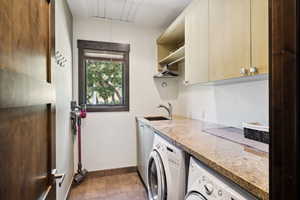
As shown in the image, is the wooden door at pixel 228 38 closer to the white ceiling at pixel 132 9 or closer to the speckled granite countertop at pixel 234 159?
the speckled granite countertop at pixel 234 159

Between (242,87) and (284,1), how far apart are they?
142 cm

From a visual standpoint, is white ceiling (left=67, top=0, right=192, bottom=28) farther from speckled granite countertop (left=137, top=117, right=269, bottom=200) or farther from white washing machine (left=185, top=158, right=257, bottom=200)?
white washing machine (left=185, top=158, right=257, bottom=200)

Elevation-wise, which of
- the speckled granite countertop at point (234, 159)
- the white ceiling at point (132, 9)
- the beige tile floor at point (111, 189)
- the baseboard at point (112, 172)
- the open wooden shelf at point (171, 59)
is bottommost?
the beige tile floor at point (111, 189)

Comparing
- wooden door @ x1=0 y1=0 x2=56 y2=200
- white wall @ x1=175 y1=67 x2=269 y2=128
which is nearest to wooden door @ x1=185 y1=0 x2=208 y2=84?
white wall @ x1=175 y1=67 x2=269 y2=128

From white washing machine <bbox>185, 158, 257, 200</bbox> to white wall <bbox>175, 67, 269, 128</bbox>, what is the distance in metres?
0.82

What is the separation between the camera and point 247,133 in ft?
4.18

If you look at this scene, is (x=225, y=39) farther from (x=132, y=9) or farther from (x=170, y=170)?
(x=132, y=9)

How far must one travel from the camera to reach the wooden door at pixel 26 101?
41cm

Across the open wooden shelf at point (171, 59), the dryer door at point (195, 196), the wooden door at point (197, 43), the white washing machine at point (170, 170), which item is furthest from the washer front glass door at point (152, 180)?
the open wooden shelf at point (171, 59)

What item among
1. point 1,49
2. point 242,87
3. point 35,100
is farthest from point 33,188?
point 242,87

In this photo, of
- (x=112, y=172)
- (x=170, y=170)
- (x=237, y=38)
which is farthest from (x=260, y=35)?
(x=112, y=172)

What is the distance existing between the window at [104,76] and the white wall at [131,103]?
0.09 metres

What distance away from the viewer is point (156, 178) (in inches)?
64.7

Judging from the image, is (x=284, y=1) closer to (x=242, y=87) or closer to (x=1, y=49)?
(x=1, y=49)
